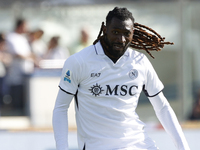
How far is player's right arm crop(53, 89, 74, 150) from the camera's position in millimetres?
2596

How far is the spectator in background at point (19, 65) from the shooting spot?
7625mm

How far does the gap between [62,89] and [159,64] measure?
6075 mm

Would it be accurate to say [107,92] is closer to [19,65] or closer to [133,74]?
[133,74]

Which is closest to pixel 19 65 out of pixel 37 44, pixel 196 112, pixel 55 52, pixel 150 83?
pixel 37 44

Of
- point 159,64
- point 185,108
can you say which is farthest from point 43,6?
point 185,108

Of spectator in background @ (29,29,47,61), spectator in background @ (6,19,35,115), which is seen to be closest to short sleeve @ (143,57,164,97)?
spectator in background @ (6,19,35,115)

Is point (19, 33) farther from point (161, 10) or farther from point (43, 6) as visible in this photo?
point (161, 10)

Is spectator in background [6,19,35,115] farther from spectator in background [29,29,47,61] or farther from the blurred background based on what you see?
spectator in background [29,29,47,61]

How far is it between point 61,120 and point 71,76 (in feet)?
0.86

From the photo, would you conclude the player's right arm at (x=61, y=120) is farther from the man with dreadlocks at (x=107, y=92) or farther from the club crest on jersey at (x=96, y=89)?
the club crest on jersey at (x=96, y=89)

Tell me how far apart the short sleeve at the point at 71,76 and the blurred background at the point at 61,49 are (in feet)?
15.4

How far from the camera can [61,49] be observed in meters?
8.08

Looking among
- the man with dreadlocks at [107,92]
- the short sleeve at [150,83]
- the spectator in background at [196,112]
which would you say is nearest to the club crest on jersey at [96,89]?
the man with dreadlocks at [107,92]

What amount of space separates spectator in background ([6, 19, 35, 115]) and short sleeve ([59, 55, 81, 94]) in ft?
16.6
